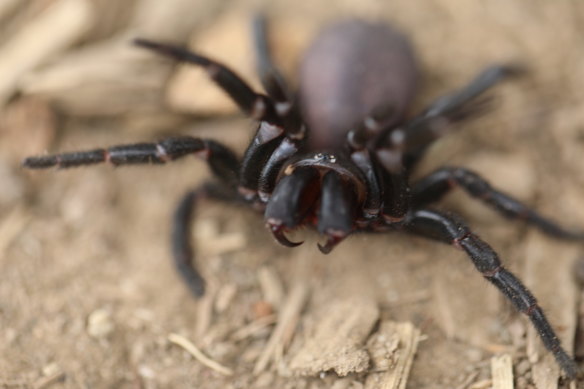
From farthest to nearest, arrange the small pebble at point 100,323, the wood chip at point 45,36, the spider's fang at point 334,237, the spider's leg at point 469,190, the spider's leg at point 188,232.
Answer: the wood chip at point 45,36 < the spider's leg at point 188,232 < the spider's leg at point 469,190 < the small pebble at point 100,323 < the spider's fang at point 334,237

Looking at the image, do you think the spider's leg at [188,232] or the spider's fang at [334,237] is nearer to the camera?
the spider's fang at [334,237]

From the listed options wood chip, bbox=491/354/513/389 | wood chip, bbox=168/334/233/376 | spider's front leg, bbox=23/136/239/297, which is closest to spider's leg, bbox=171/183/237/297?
spider's front leg, bbox=23/136/239/297

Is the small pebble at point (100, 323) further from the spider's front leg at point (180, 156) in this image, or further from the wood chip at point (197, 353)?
the spider's front leg at point (180, 156)

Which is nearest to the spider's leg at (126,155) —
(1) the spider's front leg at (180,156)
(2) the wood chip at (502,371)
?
(1) the spider's front leg at (180,156)

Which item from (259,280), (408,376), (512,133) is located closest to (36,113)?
(259,280)

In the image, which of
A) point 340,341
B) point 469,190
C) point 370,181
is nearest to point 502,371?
point 340,341

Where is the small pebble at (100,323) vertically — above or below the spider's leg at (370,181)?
below
